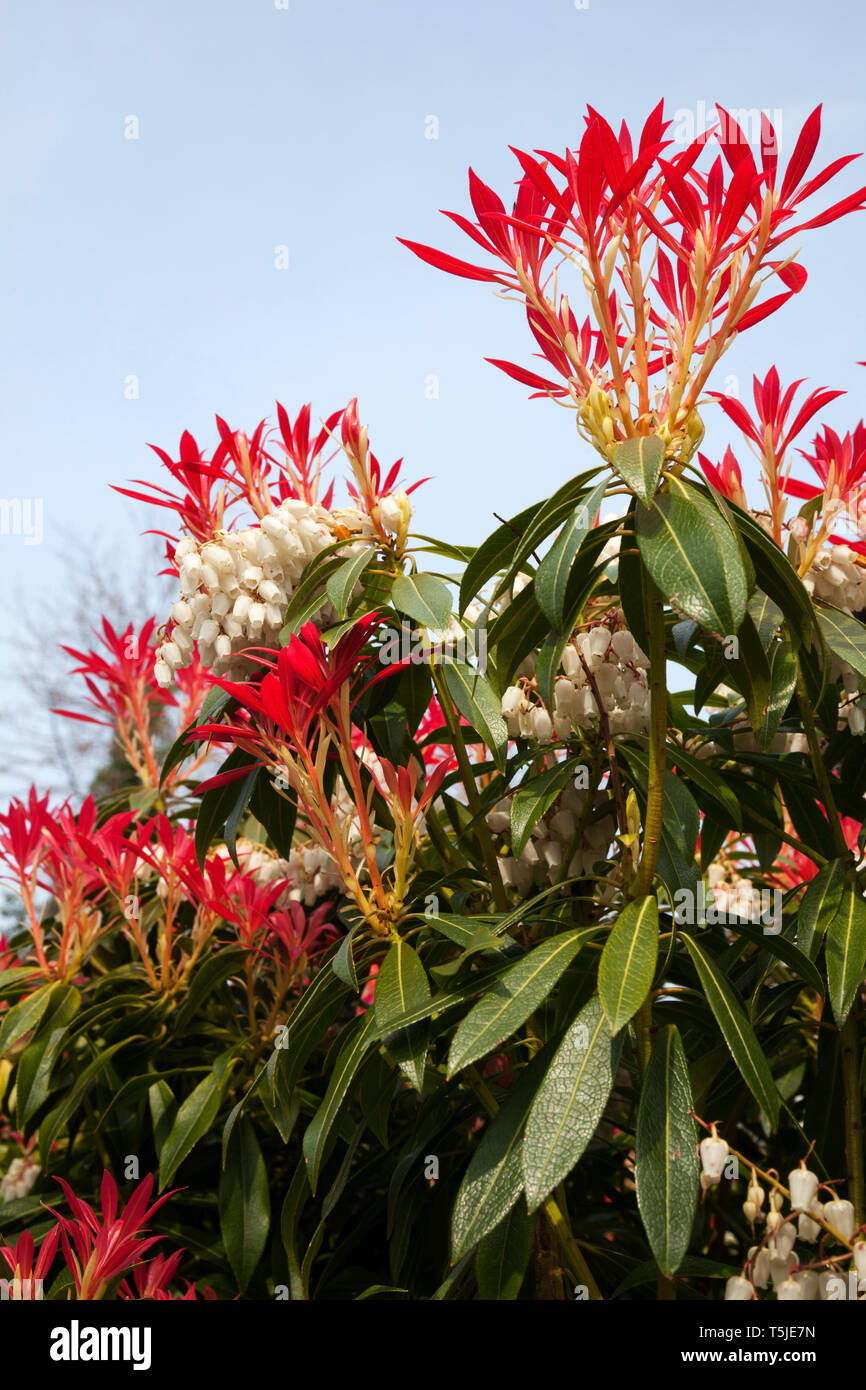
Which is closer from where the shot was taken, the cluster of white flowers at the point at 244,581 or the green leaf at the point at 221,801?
the cluster of white flowers at the point at 244,581

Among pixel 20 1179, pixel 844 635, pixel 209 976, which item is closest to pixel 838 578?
pixel 844 635

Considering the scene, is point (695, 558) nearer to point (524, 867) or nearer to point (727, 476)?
point (727, 476)

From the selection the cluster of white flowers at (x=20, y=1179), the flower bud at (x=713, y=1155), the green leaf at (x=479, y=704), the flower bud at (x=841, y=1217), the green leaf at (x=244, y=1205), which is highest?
the green leaf at (x=479, y=704)

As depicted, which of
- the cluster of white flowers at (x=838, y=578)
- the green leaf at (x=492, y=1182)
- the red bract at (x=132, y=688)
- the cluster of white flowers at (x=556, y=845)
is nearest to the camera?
the green leaf at (x=492, y=1182)

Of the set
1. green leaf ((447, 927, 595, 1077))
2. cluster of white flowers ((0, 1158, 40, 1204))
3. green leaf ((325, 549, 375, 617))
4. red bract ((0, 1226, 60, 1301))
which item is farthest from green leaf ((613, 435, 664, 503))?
cluster of white flowers ((0, 1158, 40, 1204))

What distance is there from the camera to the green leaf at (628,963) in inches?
44.4

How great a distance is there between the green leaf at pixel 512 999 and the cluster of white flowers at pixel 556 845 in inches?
12.8

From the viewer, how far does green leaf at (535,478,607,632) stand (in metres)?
1.20

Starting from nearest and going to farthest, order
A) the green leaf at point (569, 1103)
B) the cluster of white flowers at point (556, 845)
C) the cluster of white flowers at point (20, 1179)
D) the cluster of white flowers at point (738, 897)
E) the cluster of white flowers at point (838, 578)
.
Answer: the green leaf at point (569, 1103) → the cluster of white flowers at point (838, 578) → the cluster of white flowers at point (556, 845) → the cluster of white flowers at point (738, 897) → the cluster of white flowers at point (20, 1179)

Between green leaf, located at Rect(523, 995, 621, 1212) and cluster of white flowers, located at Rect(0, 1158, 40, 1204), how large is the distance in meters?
1.39

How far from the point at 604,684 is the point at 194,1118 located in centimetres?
90

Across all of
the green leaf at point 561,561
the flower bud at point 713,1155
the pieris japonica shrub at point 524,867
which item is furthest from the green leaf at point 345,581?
the flower bud at point 713,1155

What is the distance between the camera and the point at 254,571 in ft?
4.98

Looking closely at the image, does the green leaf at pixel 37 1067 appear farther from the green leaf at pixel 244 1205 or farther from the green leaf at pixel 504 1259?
the green leaf at pixel 504 1259
